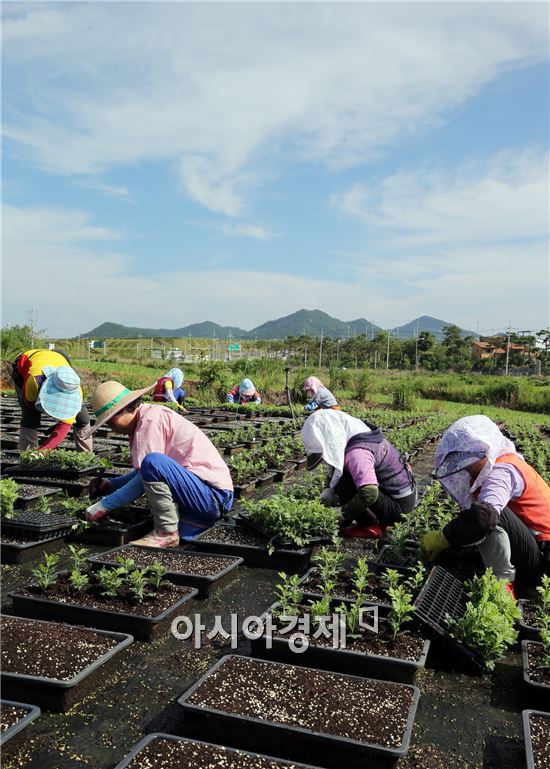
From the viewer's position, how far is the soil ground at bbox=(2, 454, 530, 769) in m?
2.14

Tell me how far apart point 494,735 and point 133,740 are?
1413 millimetres

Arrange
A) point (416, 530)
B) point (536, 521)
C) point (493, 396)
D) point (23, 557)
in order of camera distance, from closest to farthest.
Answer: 1. point (536, 521)
2. point (23, 557)
3. point (416, 530)
4. point (493, 396)

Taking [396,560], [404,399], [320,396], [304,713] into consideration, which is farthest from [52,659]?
[404,399]

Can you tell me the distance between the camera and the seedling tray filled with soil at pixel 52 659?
A: 236 centimetres

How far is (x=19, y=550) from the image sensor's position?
3.96m

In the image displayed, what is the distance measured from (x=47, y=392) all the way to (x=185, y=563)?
9.72 ft

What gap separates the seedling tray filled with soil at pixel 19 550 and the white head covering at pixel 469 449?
2.76 meters

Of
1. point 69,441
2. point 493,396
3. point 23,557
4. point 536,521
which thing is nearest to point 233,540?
point 23,557

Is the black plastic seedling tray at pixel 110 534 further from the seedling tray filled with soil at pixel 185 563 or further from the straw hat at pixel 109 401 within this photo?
the straw hat at pixel 109 401

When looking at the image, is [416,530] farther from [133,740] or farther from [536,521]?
[133,740]

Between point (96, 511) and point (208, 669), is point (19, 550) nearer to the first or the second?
point (96, 511)

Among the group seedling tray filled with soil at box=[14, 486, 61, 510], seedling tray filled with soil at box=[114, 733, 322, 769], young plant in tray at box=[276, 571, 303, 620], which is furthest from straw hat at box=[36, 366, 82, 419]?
seedling tray filled with soil at box=[114, 733, 322, 769]

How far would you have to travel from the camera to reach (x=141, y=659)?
9.14ft

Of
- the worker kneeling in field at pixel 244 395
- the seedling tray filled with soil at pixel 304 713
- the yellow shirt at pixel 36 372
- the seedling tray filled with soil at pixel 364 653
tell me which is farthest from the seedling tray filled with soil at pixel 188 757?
the worker kneeling in field at pixel 244 395
